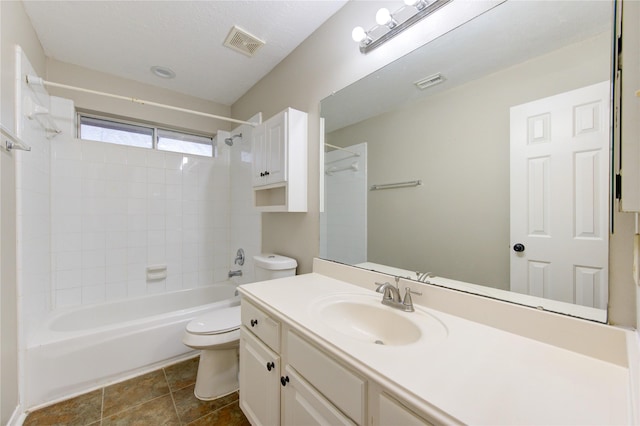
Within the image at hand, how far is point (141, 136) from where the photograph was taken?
264cm

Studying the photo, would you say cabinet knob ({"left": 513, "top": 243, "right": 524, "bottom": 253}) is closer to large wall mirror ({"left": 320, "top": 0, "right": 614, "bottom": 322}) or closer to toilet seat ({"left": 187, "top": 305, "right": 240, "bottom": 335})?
large wall mirror ({"left": 320, "top": 0, "right": 614, "bottom": 322})

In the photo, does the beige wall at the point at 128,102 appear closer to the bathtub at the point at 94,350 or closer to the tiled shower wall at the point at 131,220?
the tiled shower wall at the point at 131,220

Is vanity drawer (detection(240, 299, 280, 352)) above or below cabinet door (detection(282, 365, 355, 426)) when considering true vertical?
above

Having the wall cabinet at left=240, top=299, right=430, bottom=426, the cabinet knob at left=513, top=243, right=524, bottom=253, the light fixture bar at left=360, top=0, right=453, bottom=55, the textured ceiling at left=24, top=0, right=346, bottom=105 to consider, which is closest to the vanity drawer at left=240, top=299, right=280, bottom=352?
the wall cabinet at left=240, top=299, right=430, bottom=426

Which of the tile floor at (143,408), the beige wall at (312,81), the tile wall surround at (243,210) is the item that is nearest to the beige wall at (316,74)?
the beige wall at (312,81)

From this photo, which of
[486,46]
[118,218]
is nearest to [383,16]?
[486,46]

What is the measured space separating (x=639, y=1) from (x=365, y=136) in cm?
105

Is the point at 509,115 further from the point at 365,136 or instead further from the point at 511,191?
the point at 365,136

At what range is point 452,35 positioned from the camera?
3.51ft

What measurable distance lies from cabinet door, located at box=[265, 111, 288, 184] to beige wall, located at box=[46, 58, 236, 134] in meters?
1.39

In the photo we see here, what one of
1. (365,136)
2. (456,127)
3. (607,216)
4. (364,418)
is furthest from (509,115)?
(364,418)

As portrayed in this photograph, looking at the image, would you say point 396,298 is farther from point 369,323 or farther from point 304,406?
point 304,406

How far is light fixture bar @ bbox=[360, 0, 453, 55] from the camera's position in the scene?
1094 mm

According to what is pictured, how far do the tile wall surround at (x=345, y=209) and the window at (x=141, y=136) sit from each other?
204 centimetres
